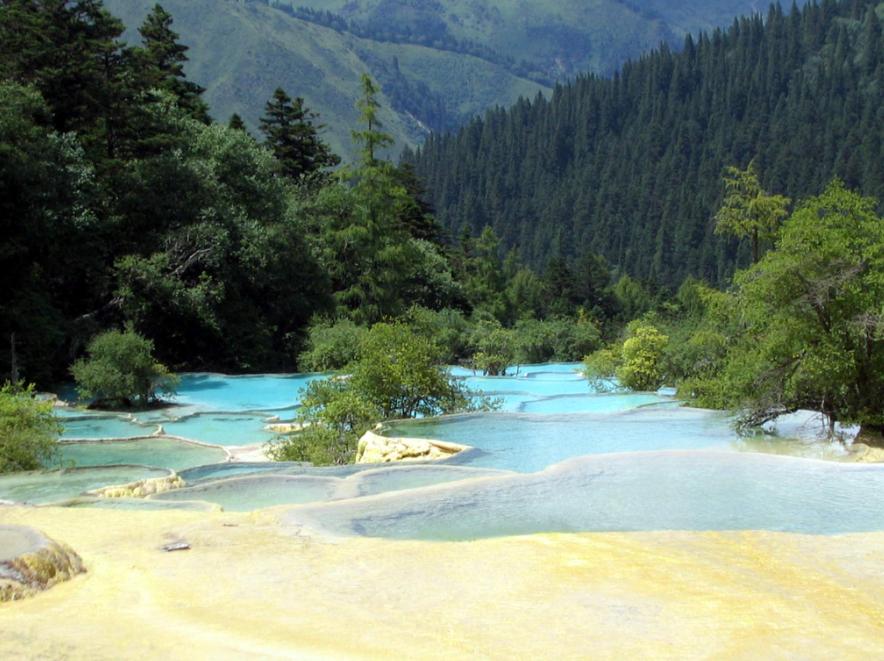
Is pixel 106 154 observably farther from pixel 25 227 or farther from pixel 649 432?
pixel 649 432

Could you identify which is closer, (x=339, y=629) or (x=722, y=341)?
(x=339, y=629)

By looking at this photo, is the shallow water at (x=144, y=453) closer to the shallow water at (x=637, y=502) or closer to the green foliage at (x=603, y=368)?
the shallow water at (x=637, y=502)

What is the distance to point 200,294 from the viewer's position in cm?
2336

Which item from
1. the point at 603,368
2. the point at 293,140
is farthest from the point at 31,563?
the point at 293,140

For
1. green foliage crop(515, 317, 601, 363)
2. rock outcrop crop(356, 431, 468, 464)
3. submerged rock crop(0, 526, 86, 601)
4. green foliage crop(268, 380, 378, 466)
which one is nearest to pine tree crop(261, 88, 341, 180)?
green foliage crop(515, 317, 601, 363)

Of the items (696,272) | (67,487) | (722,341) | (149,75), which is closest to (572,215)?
(696,272)

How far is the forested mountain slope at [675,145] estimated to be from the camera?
86.9 metres

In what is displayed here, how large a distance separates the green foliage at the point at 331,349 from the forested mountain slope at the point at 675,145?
60100mm

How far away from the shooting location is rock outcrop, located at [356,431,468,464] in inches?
434

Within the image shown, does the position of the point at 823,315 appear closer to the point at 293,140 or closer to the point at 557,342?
the point at 557,342

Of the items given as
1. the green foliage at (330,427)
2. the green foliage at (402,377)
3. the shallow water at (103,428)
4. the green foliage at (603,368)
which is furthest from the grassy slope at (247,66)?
the green foliage at (330,427)

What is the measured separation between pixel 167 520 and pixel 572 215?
95109 millimetres

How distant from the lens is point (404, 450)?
11078 millimetres

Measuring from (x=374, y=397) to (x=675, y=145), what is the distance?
9116cm
